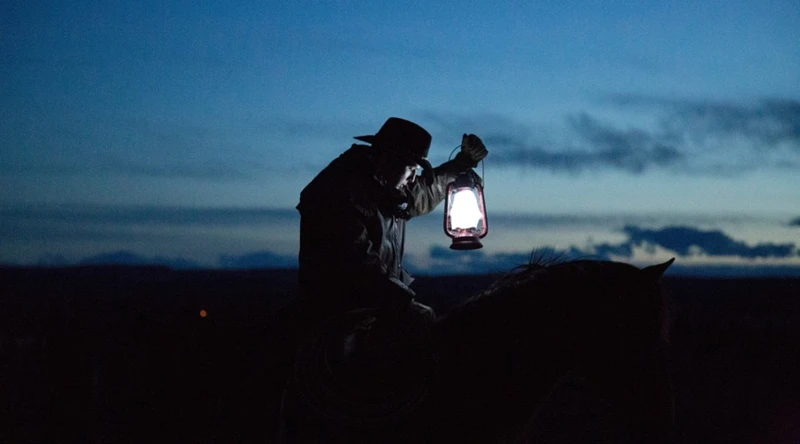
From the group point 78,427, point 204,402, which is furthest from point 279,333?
point 78,427

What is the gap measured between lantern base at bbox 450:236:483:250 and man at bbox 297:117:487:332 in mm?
466

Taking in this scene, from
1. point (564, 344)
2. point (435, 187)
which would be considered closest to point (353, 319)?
point (564, 344)

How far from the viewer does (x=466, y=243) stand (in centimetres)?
407

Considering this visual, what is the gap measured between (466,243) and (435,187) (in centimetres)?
43

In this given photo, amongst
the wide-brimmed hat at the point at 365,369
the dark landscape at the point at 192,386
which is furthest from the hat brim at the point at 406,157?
the wide-brimmed hat at the point at 365,369

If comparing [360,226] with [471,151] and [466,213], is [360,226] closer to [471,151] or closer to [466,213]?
[466,213]

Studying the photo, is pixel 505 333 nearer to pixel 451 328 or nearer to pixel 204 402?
pixel 451 328

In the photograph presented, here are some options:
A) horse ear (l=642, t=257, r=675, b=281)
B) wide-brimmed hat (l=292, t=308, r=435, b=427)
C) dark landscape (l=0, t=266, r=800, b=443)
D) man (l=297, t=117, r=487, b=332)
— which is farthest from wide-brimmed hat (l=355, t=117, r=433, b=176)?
horse ear (l=642, t=257, r=675, b=281)

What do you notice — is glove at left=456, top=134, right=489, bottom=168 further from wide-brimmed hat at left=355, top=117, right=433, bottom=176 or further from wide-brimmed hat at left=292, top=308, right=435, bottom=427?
wide-brimmed hat at left=292, top=308, right=435, bottom=427

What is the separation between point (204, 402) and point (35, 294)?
121 feet

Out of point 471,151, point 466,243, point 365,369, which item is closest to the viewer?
point 365,369

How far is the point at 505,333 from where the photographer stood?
2848mm

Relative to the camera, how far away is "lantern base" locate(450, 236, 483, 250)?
159 inches

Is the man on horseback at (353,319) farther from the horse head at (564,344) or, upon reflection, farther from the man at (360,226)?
the horse head at (564,344)
